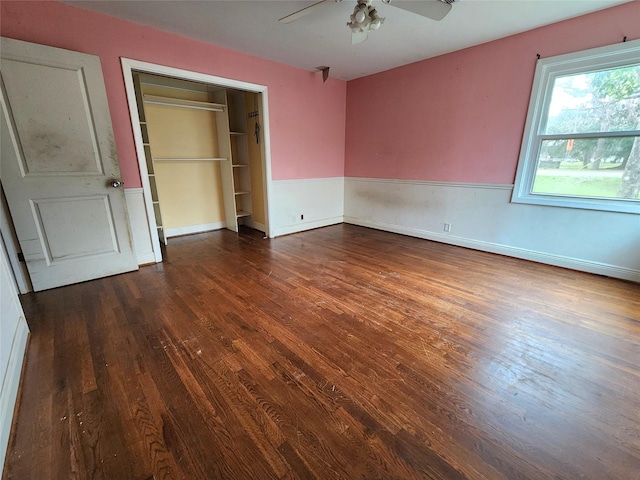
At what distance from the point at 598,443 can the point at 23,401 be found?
8.97 ft

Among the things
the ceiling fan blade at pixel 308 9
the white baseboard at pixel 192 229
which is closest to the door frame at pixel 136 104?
the white baseboard at pixel 192 229

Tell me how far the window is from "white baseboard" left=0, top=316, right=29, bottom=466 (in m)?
4.48

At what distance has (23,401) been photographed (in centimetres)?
143

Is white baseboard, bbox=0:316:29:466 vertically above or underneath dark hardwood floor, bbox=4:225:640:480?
above

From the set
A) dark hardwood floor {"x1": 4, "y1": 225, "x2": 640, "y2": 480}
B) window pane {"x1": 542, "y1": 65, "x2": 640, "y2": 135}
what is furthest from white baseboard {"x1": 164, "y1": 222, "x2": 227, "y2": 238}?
window pane {"x1": 542, "y1": 65, "x2": 640, "y2": 135}

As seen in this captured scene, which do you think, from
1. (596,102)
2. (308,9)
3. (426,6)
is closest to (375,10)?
(426,6)

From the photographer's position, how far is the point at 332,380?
1560 mm

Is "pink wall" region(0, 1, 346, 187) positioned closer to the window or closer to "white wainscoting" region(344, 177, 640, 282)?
"white wainscoting" region(344, 177, 640, 282)

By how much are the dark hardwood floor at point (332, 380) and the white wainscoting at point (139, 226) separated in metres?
0.50

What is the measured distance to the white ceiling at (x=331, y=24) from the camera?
2.46 metres

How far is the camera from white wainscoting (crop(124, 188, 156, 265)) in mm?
3080

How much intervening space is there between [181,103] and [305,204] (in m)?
2.35

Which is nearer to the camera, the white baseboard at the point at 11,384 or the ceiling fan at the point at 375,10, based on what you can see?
the white baseboard at the point at 11,384

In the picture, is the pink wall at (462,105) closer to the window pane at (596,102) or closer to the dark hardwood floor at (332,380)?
the window pane at (596,102)
